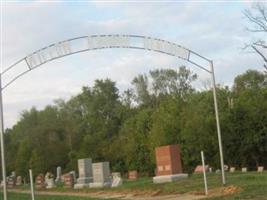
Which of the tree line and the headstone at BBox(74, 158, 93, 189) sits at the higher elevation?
the tree line

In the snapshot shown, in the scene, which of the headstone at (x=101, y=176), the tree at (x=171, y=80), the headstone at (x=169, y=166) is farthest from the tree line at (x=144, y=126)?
the headstone at (x=169, y=166)

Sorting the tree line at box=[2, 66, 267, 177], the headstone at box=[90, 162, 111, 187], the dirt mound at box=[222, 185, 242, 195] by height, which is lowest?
the dirt mound at box=[222, 185, 242, 195]

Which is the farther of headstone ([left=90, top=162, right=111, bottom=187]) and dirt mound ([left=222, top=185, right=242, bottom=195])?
headstone ([left=90, top=162, right=111, bottom=187])

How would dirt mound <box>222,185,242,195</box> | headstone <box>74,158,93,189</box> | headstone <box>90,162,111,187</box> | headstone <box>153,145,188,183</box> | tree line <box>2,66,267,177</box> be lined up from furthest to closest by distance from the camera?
tree line <box>2,66,267,177</box>
headstone <box>74,158,93,189</box>
headstone <box>90,162,111,187</box>
headstone <box>153,145,188,183</box>
dirt mound <box>222,185,242,195</box>

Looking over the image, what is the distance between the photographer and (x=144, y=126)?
76.6m

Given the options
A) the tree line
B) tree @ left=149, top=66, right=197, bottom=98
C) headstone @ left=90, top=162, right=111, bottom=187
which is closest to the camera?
headstone @ left=90, top=162, right=111, bottom=187

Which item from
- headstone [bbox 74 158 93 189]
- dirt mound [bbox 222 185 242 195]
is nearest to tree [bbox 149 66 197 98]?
headstone [bbox 74 158 93 189]

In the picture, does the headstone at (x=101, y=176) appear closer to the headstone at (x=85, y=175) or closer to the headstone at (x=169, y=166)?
the headstone at (x=85, y=175)

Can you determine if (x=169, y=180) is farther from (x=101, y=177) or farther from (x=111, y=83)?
(x=111, y=83)

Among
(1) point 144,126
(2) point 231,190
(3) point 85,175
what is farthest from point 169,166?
(1) point 144,126

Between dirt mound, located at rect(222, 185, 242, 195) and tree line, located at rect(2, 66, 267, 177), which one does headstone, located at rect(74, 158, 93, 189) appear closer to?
tree line, located at rect(2, 66, 267, 177)

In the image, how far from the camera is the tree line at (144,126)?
6316cm

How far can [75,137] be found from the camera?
9588 cm

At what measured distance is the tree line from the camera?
63156 millimetres
